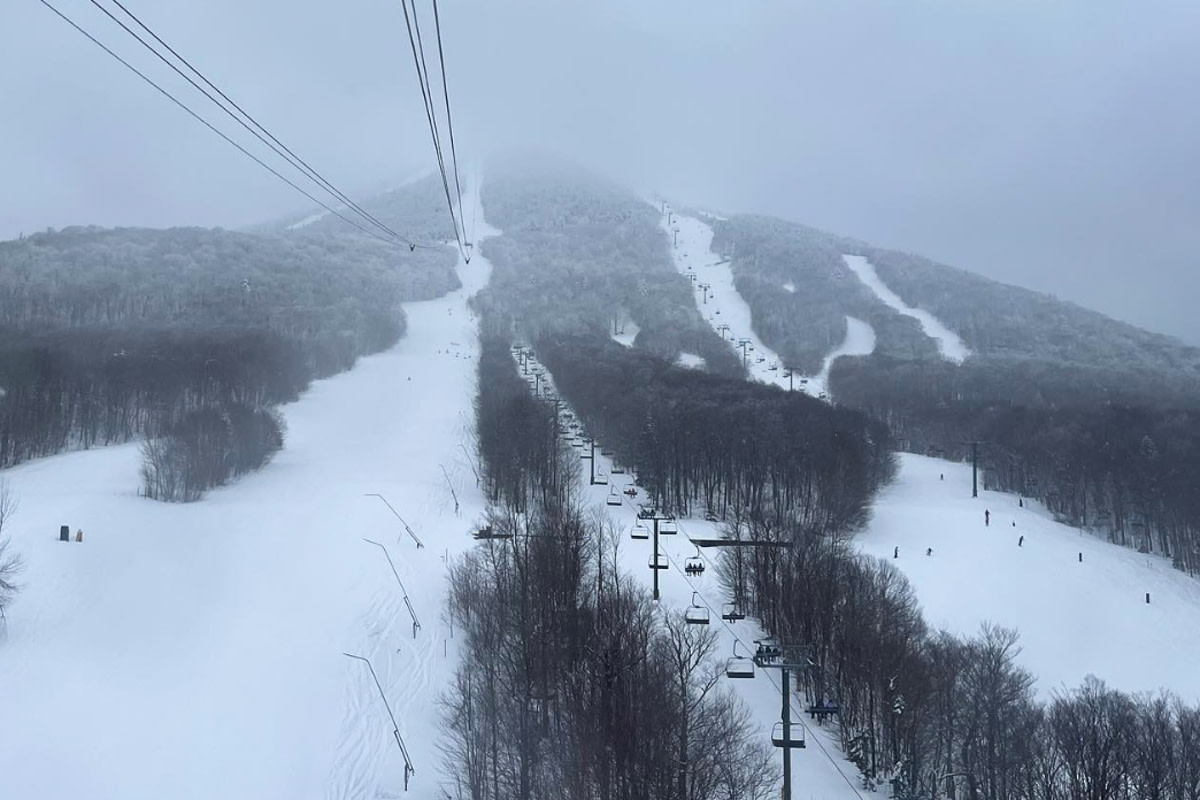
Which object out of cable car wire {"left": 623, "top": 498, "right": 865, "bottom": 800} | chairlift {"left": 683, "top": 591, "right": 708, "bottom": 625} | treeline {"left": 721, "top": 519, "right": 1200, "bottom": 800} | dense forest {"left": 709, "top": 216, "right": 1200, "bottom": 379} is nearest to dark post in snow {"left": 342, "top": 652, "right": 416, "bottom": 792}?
cable car wire {"left": 623, "top": 498, "right": 865, "bottom": 800}

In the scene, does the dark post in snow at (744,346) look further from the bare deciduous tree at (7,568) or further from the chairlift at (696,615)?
the bare deciduous tree at (7,568)

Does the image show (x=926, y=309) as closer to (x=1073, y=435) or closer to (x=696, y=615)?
(x=1073, y=435)

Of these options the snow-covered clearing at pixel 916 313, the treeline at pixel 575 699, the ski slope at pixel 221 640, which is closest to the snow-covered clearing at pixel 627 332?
the snow-covered clearing at pixel 916 313

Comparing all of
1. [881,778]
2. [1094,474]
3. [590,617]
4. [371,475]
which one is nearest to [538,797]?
[590,617]

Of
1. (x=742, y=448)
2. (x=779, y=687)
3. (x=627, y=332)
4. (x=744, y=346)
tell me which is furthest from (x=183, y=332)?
(x=779, y=687)

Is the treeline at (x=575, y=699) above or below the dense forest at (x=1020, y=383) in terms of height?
below

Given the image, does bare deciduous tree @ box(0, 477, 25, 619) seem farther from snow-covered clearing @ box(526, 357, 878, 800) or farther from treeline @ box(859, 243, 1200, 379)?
treeline @ box(859, 243, 1200, 379)

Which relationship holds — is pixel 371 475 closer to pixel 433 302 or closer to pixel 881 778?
pixel 881 778
